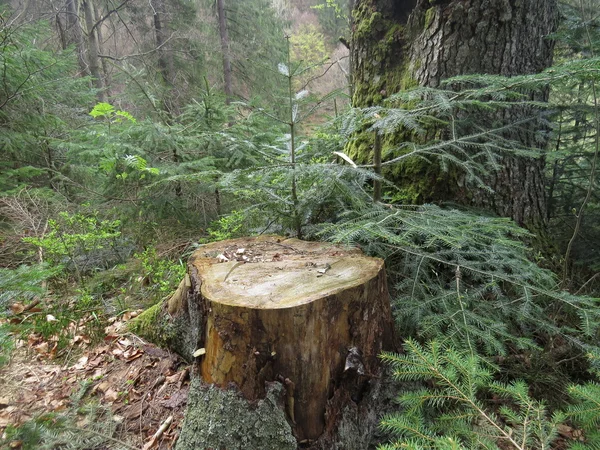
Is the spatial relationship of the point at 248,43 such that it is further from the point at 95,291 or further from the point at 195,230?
the point at 95,291

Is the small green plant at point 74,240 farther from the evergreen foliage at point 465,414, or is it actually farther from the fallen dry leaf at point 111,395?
the evergreen foliage at point 465,414

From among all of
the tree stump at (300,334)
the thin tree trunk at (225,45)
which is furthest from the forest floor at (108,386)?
the thin tree trunk at (225,45)

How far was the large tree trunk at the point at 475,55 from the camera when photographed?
9.37 ft

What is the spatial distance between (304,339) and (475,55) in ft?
9.14

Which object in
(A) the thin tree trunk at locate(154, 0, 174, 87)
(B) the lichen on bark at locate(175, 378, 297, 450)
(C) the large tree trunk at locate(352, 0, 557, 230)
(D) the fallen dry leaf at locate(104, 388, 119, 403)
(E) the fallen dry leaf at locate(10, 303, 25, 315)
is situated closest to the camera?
(B) the lichen on bark at locate(175, 378, 297, 450)

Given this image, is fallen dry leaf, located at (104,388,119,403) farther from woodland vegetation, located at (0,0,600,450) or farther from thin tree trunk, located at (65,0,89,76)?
thin tree trunk, located at (65,0,89,76)

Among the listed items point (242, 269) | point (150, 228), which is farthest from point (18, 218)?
point (242, 269)

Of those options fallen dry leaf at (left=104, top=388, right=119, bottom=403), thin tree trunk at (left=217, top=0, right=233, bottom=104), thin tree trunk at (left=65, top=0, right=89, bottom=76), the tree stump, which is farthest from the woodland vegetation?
thin tree trunk at (left=217, top=0, right=233, bottom=104)

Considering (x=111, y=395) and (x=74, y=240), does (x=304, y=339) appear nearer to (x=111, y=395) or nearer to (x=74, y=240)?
(x=111, y=395)

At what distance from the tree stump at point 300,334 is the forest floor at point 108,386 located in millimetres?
555

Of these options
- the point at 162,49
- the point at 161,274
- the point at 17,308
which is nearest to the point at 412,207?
the point at 161,274

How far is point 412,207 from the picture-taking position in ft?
9.55

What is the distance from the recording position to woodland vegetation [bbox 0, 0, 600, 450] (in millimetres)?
1800

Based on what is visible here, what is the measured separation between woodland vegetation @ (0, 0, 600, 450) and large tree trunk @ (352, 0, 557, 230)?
16 millimetres
